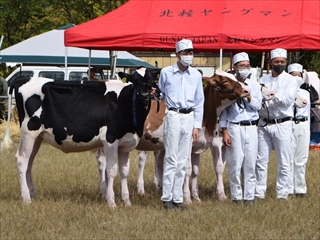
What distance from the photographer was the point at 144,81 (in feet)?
36.0

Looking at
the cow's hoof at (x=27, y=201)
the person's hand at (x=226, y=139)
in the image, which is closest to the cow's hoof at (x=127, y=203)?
the cow's hoof at (x=27, y=201)

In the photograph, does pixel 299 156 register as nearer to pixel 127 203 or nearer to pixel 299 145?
pixel 299 145

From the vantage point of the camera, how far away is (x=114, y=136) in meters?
11.2

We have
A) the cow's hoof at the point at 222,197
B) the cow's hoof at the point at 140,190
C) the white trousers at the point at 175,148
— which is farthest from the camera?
the cow's hoof at the point at 140,190

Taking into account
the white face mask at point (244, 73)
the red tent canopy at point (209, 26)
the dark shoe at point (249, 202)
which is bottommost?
the dark shoe at point (249, 202)

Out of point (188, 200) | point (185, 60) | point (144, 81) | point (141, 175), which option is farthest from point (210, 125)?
point (141, 175)

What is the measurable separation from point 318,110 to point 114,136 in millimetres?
9934

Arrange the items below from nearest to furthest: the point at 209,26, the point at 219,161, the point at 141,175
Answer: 1. the point at 219,161
2. the point at 141,175
3. the point at 209,26

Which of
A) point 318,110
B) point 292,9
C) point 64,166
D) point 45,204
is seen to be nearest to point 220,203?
point 45,204

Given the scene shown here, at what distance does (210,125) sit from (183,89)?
1.49 meters

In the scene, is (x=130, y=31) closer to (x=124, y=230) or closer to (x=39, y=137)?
(x=39, y=137)

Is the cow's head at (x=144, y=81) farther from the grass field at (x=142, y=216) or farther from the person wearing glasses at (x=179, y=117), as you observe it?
the grass field at (x=142, y=216)

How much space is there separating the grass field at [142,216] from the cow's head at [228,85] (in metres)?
1.50

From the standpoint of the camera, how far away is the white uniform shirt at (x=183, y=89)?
10492mm
